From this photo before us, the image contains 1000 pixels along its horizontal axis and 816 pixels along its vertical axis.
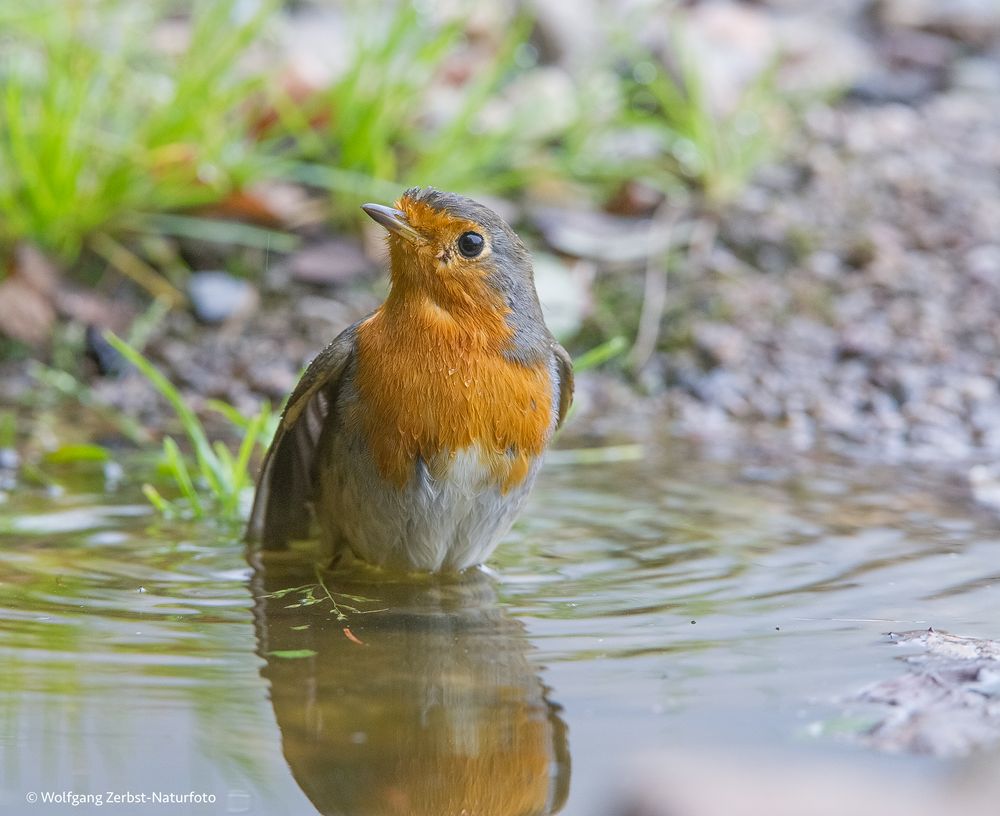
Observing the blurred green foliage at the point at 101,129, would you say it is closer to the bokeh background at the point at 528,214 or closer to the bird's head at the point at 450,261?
the bokeh background at the point at 528,214

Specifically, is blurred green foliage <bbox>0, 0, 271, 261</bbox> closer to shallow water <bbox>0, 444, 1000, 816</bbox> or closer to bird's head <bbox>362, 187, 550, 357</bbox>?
shallow water <bbox>0, 444, 1000, 816</bbox>

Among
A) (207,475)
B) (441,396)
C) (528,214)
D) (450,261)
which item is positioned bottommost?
(207,475)

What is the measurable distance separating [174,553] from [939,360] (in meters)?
3.03

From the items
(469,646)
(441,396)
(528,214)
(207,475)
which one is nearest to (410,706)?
(469,646)

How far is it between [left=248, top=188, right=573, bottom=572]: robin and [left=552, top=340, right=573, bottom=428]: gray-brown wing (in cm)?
8

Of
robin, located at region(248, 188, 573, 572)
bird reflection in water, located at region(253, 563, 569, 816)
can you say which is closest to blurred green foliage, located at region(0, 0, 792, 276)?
robin, located at region(248, 188, 573, 572)

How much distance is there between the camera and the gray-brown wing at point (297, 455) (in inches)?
136

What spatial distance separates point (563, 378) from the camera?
12.1 ft

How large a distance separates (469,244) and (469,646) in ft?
3.35

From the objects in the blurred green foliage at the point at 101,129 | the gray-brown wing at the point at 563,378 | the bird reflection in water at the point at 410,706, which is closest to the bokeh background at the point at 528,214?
the blurred green foliage at the point at 101,129

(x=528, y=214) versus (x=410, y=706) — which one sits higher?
(x=528, y=214)

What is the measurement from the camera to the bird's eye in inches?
132

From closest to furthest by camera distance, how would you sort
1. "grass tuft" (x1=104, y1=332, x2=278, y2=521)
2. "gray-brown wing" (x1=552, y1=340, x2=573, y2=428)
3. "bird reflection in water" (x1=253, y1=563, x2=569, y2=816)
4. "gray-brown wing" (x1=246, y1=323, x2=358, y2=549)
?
"bird reflection in water" (x1=253, y1=563, x2=569, y2=816), "gray-brown wing" (x1=246, y1=323, x2=358, y2=549), "gray-brown wing" (x1=552, y1=340, x2=573, y2=428), "grass tuft" (x1=104, y1=332, x2=278, y2=521)

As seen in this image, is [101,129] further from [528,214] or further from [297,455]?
[297,455]
